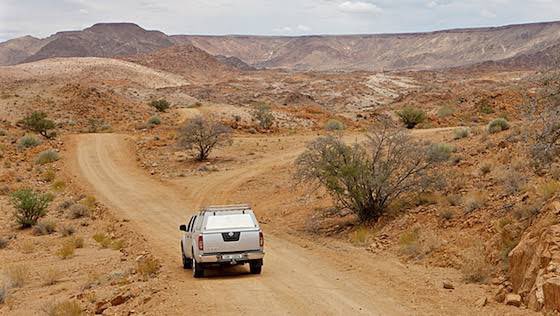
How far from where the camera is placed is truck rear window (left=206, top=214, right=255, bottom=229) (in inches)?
564

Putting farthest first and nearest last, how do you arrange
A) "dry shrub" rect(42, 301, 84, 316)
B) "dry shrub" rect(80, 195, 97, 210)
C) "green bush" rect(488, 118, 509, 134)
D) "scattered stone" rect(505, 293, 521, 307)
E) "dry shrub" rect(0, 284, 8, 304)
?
"dry shrub" rect(80, 195, 97, 210)
"green bush" rect(488, 118, 509, 134)
"dry shrub" rect(0, 284, 8, 304)
"dry shrub" rect(42, 301, 84, 316)
"scattered stone" rect(505, 293, 521, 307)

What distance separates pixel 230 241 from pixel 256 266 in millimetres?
971

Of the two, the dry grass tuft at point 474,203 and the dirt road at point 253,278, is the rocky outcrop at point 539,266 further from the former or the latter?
the dry grass tuft at point 474,203

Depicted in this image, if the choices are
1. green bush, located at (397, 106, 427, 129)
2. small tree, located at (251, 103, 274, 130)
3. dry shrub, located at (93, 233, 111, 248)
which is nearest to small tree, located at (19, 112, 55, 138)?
small tree, located at (251, 103, 274, 130)

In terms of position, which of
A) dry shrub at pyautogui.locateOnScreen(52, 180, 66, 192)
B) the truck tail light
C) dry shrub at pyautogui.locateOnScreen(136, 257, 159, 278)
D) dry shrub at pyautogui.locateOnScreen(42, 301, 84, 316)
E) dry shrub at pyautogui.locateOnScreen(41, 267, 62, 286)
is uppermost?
the truck tail light

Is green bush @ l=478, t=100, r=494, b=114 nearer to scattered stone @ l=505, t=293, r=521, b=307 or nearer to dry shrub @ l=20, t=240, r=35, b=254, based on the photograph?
dry shrub @ l=20, t=240, r=35, b=254

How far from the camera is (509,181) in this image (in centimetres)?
1666

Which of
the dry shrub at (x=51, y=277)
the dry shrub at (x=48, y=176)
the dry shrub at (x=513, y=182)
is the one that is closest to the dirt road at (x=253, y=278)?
the dry shrub at (x=51, y=277)

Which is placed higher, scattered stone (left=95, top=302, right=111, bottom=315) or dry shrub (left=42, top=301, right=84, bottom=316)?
dry shrub (left=42, top=301, right=84, bottom=316)

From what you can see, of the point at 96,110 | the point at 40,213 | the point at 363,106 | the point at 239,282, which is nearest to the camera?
the point at 239,282

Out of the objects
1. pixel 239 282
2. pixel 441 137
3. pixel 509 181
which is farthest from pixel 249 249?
pixel 441 137

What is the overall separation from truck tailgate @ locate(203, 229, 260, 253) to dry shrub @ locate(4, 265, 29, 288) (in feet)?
18.4

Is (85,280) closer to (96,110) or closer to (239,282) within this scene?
(239,282)

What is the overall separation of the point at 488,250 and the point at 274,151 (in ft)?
88.7
